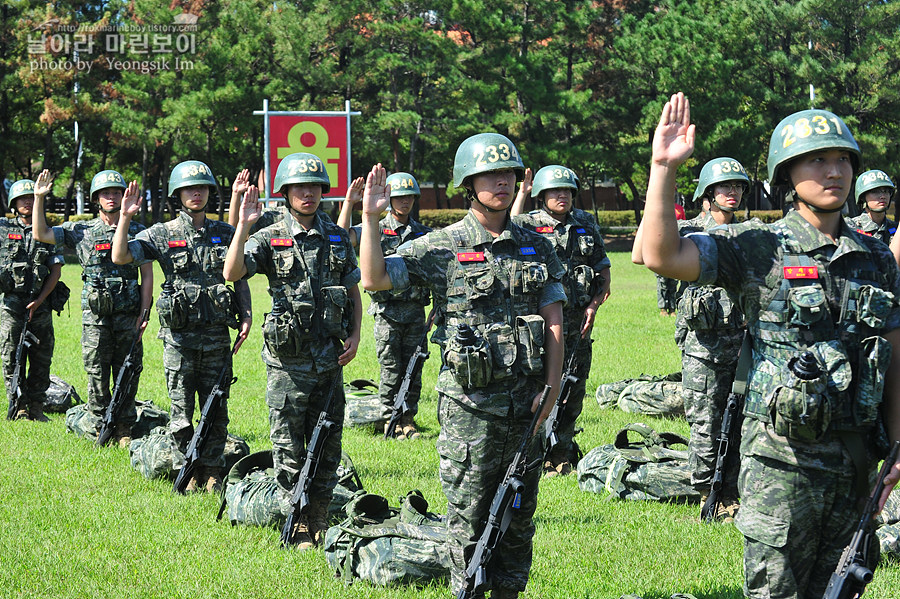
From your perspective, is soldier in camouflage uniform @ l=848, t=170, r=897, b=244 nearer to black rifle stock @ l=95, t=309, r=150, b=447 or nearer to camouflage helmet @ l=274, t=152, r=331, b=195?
camouflage helmet @ l=274, t=152, r=331, b=195

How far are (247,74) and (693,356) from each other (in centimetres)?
3105

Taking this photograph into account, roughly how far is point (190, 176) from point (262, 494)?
276 cm

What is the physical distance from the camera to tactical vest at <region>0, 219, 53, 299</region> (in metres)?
10.5

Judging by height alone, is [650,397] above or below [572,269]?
below

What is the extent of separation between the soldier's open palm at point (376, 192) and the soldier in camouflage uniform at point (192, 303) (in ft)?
9.98

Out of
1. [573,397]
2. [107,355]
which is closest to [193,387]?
[107,355]

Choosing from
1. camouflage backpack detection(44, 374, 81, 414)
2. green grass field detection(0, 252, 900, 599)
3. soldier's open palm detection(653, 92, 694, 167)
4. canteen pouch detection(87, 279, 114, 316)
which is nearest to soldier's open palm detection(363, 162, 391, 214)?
soldier's open palm detection(653, 92, 694, 167)

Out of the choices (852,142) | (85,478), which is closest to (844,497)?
(852,142)

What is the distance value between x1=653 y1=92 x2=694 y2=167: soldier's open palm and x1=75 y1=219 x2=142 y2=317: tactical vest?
270 inches

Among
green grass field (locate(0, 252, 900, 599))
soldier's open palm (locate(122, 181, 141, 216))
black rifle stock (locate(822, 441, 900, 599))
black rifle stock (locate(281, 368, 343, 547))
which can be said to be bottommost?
green grass field (locate(0, 252, 900, 599))

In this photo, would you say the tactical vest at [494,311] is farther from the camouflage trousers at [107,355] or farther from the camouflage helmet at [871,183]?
the camouflage helmet at [871,183]

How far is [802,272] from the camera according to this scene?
13.0ft

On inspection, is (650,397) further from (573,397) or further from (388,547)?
(388,547)

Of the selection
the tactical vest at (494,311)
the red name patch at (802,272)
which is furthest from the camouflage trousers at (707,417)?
the red name patch at (802,272)
